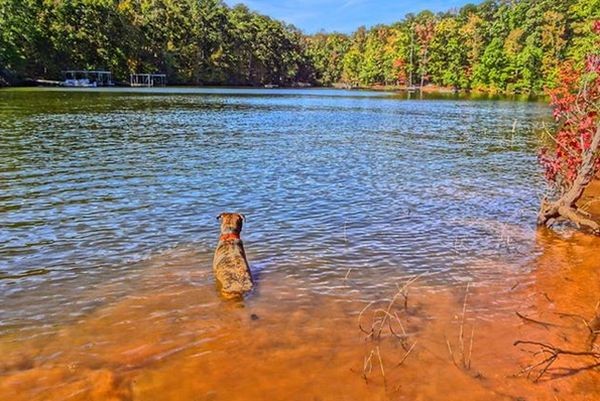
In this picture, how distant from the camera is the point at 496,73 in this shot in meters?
103

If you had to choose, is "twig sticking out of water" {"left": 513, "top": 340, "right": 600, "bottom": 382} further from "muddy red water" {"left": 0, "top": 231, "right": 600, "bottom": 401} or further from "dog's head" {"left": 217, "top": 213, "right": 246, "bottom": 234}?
"dog's head" {"left": 217, "top": 213, "right": 246, "bottom": 234}

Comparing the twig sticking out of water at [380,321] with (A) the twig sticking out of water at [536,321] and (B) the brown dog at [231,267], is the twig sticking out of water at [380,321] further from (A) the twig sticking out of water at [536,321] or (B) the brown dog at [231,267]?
(B) the brown dog at [231,267]

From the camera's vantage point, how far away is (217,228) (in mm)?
11086

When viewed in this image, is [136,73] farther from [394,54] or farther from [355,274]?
[355,274]

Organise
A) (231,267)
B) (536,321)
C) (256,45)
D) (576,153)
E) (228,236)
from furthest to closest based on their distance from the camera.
Result: 1. (256,45)
2. (576,153)
3. (228,236)
4. (231,267)
5. (536,321)

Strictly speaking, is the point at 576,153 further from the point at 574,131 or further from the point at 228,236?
the point at 228,236

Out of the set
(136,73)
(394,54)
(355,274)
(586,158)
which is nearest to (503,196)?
(586,158)

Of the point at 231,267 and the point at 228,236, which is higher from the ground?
the point at 228,236

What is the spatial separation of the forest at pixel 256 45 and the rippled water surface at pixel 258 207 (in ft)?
191

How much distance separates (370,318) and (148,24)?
4902 inches

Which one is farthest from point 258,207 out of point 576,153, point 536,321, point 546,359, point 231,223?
point 546,359

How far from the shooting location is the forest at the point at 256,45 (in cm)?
9188

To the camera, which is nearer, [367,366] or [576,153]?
[367,366]

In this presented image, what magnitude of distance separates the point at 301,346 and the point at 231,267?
2.27 m
